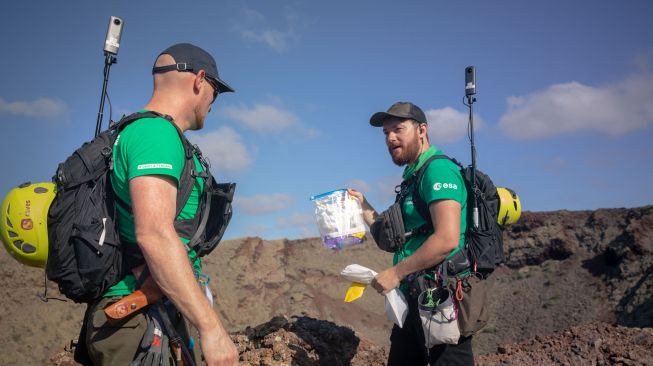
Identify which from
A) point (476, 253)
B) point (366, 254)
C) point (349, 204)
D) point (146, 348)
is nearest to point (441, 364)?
point (476, 253)

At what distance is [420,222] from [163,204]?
2.14 metres

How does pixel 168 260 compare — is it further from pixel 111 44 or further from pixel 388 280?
pixel 111 44

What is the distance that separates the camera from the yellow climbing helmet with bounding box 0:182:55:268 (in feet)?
7.63

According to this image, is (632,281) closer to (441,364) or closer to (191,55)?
(441,364)

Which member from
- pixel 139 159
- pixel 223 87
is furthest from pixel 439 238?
pixel 139 159

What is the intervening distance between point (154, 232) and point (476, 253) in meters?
2.49

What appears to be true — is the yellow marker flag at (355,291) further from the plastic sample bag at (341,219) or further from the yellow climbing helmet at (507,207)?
the yellow climbing helmet at (507,207)

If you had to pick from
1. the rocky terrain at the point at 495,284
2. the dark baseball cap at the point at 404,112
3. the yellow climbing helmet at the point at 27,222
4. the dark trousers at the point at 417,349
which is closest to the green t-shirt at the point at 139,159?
the yellow climbing helmet at the point at 27,222

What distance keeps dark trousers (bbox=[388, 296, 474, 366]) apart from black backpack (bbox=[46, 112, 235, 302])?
1.97 meters

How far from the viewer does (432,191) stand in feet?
11.6

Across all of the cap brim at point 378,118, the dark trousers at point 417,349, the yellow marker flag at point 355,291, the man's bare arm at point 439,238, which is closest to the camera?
the man's bare arm at point 439,238

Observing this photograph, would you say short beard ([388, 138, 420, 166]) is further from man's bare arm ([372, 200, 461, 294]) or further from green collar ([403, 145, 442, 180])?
man's bare arm ([372, 200, 461, 294])

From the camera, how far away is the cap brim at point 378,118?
423 cm

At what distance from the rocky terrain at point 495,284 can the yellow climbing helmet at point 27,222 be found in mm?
11380
